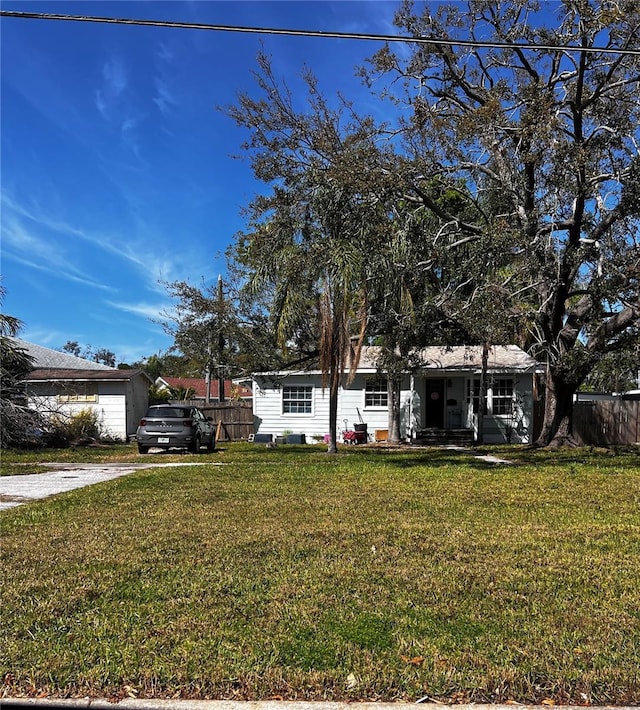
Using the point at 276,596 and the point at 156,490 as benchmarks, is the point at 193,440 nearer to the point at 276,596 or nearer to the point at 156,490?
the point at 156,490

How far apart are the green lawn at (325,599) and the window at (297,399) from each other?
15232mm

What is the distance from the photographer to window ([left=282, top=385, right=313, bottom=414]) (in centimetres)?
2389

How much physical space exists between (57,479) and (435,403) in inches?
599

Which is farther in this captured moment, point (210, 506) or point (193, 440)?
Answer: point (193, 440)

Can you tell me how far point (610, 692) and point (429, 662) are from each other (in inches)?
36.7

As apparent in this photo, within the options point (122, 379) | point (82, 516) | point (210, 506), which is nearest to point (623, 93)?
point (210, 506)

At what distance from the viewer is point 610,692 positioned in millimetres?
3162

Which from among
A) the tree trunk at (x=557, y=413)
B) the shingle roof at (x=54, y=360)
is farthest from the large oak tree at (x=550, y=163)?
the shingle roof at (x=54, y=360)

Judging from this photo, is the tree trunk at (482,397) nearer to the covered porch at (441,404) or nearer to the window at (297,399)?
the covered porch at (441,404)

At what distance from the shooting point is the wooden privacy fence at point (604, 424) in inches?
894

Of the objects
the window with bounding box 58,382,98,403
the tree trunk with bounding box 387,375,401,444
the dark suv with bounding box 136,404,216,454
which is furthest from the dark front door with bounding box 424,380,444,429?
the window with bounding box 58,382,98,403

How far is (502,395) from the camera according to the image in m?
22.8

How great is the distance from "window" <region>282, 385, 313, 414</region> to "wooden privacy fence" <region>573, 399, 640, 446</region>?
10.0 m

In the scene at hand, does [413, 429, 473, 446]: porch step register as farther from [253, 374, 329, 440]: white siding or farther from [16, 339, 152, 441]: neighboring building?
[16, 339, 152, 441]: neighboring building
